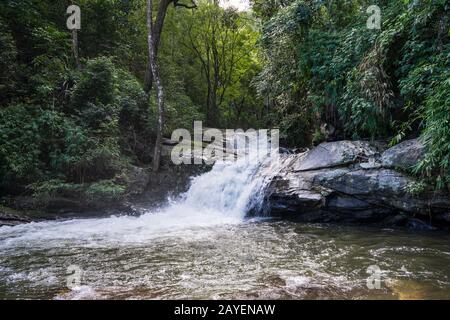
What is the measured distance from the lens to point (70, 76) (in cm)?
1034

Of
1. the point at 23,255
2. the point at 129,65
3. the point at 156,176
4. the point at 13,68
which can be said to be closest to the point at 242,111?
the point at 129,65

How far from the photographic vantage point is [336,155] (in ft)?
26.7

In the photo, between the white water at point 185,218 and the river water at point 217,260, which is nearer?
the river water at point 217,260

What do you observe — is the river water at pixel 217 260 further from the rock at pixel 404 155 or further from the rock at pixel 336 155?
the rock at pixel 336 155

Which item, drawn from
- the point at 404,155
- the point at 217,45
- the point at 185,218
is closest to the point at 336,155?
the point at 404,155

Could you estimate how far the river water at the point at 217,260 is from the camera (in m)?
3.95

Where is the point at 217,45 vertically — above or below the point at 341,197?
above

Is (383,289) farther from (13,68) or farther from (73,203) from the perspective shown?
(13,68)

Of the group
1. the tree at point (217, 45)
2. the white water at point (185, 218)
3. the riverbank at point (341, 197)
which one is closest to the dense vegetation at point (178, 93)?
the riverbank at point (341, 197)

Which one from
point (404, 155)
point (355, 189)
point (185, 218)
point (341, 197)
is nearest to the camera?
point (404, 155)

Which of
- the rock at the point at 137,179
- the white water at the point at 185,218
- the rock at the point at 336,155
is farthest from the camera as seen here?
the rock at the point at 137,179

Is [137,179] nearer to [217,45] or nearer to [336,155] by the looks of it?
[336,155]

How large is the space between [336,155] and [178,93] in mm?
9230

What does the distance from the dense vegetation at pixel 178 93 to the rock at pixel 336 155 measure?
0.58 metres
